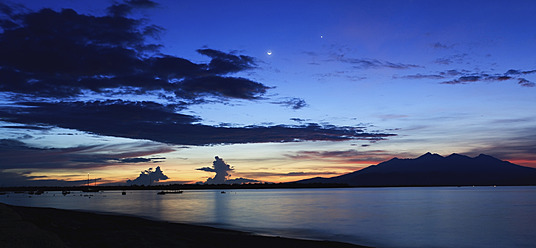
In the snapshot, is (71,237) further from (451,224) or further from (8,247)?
(451,224)

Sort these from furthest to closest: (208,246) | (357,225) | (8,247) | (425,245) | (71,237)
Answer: (357,225), (425,245), (71,237), (208,246), (8,247)

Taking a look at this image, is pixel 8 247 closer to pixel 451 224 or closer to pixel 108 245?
pixel 108 245

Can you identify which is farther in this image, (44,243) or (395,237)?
(395,237)

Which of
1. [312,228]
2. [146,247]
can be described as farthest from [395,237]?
[146,247]

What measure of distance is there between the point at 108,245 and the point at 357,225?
36878mm

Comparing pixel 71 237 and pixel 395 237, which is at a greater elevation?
pixel 71 237

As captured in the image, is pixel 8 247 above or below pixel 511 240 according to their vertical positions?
above

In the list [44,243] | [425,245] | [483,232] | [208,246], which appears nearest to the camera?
[44,243]

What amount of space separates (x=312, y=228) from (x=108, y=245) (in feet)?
94.7

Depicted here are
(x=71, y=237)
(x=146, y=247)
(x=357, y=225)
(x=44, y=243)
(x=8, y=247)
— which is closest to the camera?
(x=8, y=247)

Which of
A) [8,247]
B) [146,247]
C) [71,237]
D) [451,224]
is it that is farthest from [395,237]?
[8,247]

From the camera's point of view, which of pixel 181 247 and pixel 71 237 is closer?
pixel 181 247

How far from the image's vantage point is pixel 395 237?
41.4m

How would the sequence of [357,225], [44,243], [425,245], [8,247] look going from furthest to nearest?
[357,225]
[425,245]
[44,243]
[8,247]
